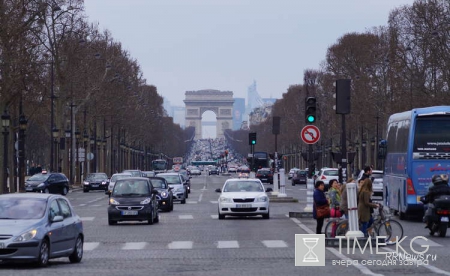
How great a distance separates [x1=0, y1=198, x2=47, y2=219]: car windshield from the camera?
20859mm

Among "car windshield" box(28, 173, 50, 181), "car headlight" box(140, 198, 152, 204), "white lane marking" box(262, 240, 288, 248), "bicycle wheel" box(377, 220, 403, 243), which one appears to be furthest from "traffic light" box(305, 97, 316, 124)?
"car windshield" box(28, 173, 50, 181)

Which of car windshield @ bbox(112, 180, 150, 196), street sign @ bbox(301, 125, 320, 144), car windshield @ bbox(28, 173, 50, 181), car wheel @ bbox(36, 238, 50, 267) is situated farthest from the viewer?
car windshield @ bbox(28, 173, 50, 181)

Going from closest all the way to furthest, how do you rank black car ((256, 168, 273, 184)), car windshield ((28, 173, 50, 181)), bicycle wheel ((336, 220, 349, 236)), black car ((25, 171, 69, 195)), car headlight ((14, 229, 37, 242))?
car headlight ((14, 229, 37, 242)), bicycle wheel ((336, 220, 349, 236)), black car ((25, 171, 69, 195)), car windshield ((28, 173, 50, 181)), black car ((256, 168, 273, 184))

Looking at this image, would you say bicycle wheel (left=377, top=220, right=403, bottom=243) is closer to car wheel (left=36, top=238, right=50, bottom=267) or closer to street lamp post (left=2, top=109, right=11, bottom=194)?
car wheel (left=36, top=238, right=50, bottom=267)

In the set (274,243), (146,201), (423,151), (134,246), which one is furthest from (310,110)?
(134,246)

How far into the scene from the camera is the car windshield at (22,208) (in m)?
20.9

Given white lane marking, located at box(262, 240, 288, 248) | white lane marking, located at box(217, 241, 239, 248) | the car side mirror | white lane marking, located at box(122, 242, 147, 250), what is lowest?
white lane marking, located at box(122, 242, 147, 250)

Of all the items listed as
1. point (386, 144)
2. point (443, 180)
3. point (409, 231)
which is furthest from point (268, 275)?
point (386, 144)

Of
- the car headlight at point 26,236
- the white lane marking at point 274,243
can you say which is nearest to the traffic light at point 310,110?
the white lane marking at point 274,243

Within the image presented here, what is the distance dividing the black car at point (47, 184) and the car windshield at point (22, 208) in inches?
1730

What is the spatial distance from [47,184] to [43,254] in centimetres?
4705

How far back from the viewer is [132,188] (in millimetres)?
36875

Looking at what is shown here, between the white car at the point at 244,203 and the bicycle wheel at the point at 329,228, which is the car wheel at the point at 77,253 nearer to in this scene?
the bicycle wheel at the point at 329,228

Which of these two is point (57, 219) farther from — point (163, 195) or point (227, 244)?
point (163, 195)
